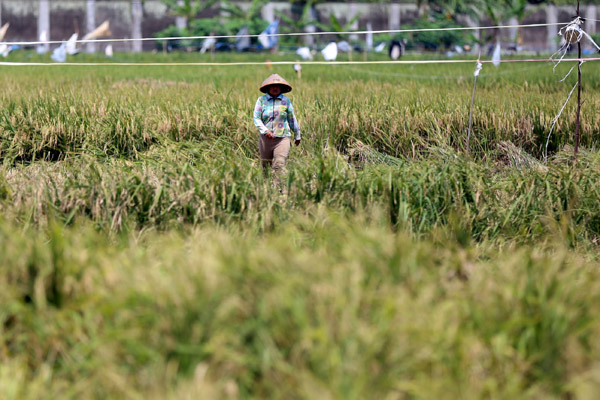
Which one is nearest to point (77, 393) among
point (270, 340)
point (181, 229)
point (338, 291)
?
point (270, 340)

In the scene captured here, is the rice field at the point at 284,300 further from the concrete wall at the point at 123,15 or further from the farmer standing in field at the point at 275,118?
the concrete wall at the point at 123,15

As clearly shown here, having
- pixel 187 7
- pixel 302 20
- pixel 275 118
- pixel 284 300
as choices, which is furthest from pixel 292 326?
pixel 302 20

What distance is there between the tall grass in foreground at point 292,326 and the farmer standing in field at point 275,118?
291 cm

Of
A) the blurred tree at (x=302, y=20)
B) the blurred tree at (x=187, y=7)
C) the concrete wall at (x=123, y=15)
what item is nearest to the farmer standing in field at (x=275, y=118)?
the concrete wall at (x=123, y=15)

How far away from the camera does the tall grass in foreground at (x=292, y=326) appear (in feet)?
7.80

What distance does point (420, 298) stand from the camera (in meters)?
2.59

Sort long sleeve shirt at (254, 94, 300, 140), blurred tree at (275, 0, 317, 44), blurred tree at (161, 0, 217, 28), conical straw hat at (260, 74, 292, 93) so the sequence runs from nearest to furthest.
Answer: conical straw hat at (260, 74, 292, 93), long sleeve shirt at (254, 94, 300, 140), blurred tree at (161, 0, 217, 28), blurred tree at (275, 0, 317, 44)

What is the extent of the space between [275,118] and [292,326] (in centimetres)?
353

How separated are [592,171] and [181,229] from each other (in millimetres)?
2896

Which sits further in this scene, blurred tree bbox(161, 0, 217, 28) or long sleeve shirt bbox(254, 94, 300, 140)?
blurred tree bbox(161, 0, 217, 28)

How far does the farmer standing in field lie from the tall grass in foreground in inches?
115

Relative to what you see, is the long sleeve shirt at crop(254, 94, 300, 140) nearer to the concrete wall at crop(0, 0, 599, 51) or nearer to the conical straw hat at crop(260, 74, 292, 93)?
the conical straw hat at crop(260, 74, 292, 93)

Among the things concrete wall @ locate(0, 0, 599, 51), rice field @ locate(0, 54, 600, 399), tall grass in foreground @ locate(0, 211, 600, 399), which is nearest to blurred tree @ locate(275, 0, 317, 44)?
concrete wall @ locate(0, 0, 599, 51)

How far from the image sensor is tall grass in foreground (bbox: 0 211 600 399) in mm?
2377
